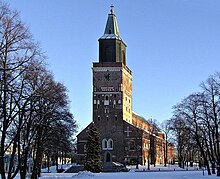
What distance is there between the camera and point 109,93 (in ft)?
288

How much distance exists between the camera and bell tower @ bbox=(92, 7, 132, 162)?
3423 inches

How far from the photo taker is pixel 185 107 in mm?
44031

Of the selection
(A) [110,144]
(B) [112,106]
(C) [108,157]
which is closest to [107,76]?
(B) [112,106]

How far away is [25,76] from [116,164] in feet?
197

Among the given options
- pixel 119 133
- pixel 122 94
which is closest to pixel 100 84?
pixel 122 94

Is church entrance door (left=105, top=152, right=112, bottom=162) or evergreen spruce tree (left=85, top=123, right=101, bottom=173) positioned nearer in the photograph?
evergreen spruce tree (left=85, top=123, right=101, bottom=173)

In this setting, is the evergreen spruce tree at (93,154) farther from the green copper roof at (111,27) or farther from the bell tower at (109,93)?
the green copper roof at (111,27)

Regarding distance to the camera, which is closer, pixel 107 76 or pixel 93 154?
pixel 93 154

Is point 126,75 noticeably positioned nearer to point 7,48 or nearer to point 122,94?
point 122,94

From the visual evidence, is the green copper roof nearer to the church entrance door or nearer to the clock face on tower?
the clock face on tower

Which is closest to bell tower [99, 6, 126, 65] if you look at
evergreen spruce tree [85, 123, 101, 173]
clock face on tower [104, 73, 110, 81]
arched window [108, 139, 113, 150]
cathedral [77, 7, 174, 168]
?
cathedral [77, 7, 174, 168]

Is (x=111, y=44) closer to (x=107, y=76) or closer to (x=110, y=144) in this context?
(x=107, y=76)

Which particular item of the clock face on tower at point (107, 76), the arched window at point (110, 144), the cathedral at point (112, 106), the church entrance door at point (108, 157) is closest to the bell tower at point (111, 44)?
the cathedral at point (112, 106)

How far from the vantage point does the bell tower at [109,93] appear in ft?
285
